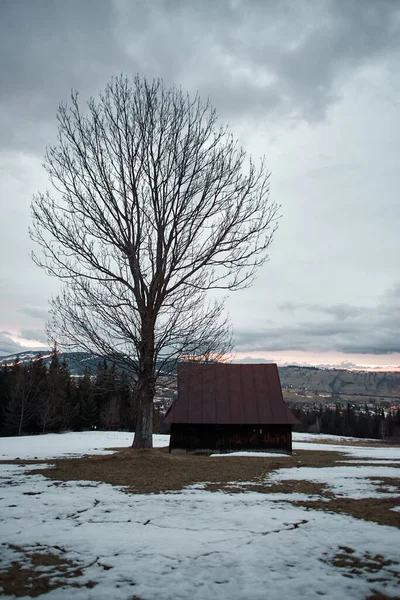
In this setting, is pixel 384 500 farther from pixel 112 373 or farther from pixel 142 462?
pixel 112 373

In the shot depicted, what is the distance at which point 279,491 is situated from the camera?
8.01 metres

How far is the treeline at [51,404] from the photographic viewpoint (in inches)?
1901

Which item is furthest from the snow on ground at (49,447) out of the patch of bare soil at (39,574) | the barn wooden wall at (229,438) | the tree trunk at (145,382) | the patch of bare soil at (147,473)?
the patch of bare soil at (39,574)

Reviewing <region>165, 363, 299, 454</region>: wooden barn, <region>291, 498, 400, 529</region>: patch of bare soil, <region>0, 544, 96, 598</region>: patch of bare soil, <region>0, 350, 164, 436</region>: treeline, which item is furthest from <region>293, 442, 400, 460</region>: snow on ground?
<region>0, 350, 164, 436</region>: treeline

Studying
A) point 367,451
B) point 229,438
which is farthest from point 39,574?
point 367,451

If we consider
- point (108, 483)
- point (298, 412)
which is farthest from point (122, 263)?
point (298, 412)

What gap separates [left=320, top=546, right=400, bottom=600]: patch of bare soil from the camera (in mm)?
3588

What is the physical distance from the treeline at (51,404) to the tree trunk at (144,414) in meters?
29.1

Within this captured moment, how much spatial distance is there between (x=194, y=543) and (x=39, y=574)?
1630mm

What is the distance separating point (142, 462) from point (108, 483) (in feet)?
12.6

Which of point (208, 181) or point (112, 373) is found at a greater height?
point (208, 181)

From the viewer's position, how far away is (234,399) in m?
25.4

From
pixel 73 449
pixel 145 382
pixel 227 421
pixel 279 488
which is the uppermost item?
pixel 145 382

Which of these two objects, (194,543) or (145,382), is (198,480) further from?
(145,382)
